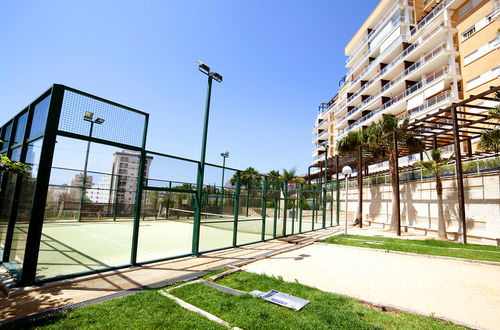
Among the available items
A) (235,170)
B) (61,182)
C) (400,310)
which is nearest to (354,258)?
(400,310)

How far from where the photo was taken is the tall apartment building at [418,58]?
23.7 m

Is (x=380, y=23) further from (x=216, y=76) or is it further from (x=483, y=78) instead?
(x=216, y=76)

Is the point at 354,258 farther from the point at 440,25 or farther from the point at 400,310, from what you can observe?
the point at 440,25

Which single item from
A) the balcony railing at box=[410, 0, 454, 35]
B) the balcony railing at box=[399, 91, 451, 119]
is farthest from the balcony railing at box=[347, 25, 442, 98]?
the balcony railing at box=[399, 91, 451, 119]

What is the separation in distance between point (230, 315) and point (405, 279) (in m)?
4.59

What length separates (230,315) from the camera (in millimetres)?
3545

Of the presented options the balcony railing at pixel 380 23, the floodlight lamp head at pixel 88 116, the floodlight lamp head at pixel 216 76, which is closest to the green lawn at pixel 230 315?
the floodlight lamp head at pixel 88 116

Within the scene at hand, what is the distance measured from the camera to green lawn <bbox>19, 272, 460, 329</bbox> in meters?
3.22

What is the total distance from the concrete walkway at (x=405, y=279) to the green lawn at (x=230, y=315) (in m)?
0.56

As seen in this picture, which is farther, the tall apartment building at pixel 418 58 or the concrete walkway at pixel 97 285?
the tall apartment building at pixel 418 58

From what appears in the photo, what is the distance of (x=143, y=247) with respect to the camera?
866 cm

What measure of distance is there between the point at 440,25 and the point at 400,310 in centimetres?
3581

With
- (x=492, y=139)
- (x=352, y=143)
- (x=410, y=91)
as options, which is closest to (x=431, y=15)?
(x=410, y=91)

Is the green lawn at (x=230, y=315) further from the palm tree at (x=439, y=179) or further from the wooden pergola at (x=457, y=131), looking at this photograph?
the palm tree at (x=439, y=179)
